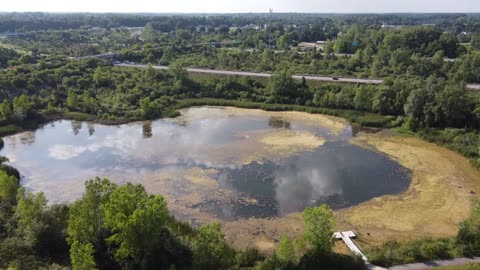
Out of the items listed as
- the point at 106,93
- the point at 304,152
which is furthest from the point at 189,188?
the point at 106,93

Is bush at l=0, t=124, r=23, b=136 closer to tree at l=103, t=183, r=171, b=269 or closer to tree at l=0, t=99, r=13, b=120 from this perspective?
tree at l=0, t=99, r=13, b=120

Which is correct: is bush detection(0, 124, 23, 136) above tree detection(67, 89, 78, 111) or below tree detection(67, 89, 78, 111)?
below

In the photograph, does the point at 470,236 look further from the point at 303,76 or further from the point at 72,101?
the point at 72,101

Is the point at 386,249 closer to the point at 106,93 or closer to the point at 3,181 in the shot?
the point at 3,181

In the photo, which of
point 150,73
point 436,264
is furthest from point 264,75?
point 436,264

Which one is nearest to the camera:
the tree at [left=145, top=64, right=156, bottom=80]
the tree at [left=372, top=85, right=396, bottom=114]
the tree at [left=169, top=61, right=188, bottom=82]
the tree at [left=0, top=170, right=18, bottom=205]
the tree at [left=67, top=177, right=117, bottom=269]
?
the tree at [left=67, top=177, right=117, bottom=269]

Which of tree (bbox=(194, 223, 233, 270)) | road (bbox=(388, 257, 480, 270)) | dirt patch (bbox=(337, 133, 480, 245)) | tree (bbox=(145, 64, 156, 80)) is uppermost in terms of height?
tree (bbox=(145, 64, 156, 80))

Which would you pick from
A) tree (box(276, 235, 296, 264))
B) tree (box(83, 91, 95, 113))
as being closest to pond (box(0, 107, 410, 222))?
tree (box(83, 91, 95, 113))
